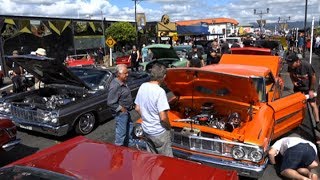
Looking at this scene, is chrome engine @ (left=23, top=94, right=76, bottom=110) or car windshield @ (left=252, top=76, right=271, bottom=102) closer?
car windshield @ (left=252, top=76, right=271, bottom=102)

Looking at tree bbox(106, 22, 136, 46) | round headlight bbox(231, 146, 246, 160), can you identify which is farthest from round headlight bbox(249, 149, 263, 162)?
tree bbox(106, 22, 136, 46)

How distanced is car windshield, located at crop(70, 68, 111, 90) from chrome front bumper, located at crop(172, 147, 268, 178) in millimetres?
3929

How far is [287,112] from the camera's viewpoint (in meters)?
6.27

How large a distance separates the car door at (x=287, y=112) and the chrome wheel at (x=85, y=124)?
4130 millimetres

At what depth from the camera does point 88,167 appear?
119 inches

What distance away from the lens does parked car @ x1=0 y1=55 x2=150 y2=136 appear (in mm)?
7422

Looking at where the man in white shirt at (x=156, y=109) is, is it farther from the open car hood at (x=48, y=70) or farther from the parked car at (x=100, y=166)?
the open car hood at (x=48, y=70)

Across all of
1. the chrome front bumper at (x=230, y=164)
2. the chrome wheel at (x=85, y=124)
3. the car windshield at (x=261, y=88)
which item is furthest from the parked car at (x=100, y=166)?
the chrome wheel at (x=85, y=124)

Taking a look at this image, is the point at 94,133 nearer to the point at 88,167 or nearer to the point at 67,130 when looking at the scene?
the point at 67,130

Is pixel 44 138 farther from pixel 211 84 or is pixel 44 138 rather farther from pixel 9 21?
pixel 9 21

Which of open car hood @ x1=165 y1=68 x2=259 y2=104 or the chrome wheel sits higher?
open car hood @ x1=165 y1=68 x2=259 y2=104

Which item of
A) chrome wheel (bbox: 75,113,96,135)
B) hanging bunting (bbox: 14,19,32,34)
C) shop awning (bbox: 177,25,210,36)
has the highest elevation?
hanging bunting (bbox: 14,19,32,34)

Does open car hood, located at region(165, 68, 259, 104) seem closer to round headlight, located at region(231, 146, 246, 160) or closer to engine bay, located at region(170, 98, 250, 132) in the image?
engine bay, located at region(170, 98, 250, 132)

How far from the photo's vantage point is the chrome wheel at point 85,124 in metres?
7.91
